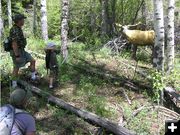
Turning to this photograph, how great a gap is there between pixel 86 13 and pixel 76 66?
1631 centimetres

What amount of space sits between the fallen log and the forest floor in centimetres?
12

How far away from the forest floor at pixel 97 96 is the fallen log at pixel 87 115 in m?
0.12

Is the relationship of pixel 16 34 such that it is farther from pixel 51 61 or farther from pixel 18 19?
pixel 51 61

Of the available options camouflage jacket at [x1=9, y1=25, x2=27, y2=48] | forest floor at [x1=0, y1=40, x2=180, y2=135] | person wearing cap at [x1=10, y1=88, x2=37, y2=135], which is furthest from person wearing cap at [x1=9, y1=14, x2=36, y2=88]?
person wearing cap at [x1=10, y1=88, x2=37, y2=135]

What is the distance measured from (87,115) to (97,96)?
1.81 m

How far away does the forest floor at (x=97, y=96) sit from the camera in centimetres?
899

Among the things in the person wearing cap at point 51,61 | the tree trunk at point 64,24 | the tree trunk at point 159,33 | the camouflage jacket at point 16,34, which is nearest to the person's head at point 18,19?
the camouflage jacket at point 16,34

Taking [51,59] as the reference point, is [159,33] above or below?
above

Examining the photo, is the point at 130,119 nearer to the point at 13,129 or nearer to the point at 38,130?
the point at 38,130

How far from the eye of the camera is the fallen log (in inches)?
321

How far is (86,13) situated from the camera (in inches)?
1138

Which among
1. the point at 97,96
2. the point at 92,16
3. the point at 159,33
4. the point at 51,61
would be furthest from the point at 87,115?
the point at 92,16

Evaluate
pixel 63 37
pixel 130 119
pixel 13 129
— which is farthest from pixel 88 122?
pixel 63 37

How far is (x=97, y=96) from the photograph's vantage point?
1072 cm
